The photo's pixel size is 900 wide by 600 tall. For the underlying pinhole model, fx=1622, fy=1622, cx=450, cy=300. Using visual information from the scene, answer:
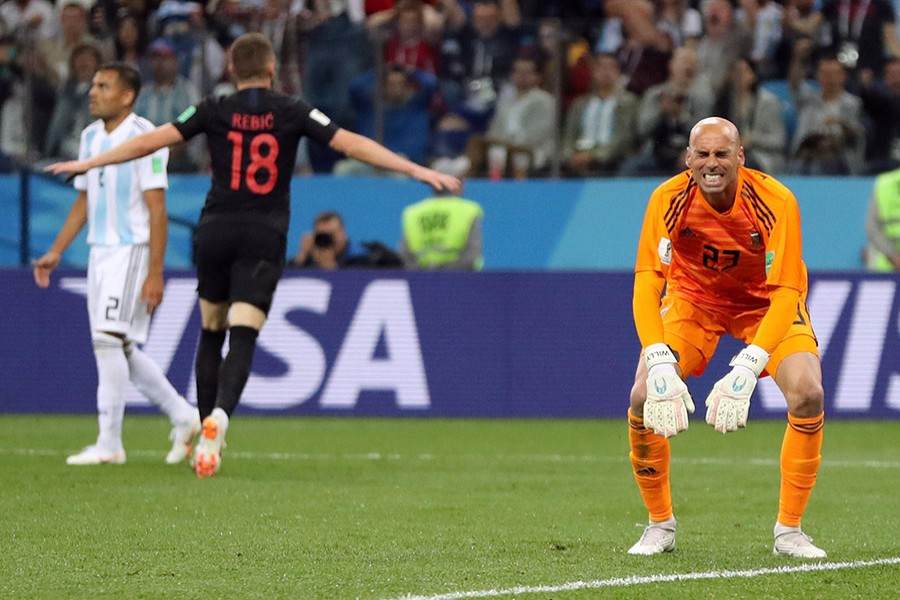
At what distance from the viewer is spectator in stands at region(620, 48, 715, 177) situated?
46.0 ft

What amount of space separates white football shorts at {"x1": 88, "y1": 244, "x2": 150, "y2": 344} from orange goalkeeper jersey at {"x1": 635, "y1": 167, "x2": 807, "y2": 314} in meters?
3.91

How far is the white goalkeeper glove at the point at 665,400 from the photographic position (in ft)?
18.9

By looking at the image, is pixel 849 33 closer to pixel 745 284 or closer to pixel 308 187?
pixel 308 187

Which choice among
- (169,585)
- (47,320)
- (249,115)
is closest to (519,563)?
(169,585)

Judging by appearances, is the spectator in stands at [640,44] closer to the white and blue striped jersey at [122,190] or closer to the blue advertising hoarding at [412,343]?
the blue advertising hoarding at [412,343]

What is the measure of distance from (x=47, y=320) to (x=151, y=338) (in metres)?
0.87

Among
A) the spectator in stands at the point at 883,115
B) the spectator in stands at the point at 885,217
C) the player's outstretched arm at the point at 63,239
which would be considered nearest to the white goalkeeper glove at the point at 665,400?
the player's outstretched arm at the point at 63,239

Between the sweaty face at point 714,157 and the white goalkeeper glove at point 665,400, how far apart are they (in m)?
0.68

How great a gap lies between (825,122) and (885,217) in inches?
40.8

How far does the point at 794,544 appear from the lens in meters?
6.06

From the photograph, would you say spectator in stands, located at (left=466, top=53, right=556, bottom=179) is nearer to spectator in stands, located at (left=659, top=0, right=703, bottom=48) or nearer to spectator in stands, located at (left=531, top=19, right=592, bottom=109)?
spectator in stands, located at (left=531, top=19, right=592, bottom=109)

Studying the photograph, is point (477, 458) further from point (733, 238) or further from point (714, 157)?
point (714, 157)

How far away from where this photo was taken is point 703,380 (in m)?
12.5

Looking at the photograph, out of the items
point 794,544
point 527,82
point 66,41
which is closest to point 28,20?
point 66,41
